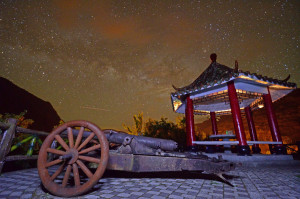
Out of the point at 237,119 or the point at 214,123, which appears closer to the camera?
the point at 237,119

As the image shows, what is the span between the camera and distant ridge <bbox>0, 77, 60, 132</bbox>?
3481cm

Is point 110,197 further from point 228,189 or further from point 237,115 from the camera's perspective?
point 237,115

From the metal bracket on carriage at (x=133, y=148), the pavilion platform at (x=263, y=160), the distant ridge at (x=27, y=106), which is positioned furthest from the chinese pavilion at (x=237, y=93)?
the distant ridge at (x=27, y=106)

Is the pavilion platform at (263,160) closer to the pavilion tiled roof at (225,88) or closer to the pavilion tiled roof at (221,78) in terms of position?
the pavilion tiled roof at (225,88)

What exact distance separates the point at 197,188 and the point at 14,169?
15.9ft

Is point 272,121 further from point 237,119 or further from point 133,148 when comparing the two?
point 133,148

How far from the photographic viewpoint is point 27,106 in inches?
1539

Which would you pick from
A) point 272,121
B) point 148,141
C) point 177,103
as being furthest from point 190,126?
point 148,141

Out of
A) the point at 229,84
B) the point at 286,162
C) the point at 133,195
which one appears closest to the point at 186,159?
the point at 133,195

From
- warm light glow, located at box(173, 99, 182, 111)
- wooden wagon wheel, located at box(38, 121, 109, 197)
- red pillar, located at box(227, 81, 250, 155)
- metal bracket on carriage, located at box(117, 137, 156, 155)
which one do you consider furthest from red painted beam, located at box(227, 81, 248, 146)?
wooden wagon wheel, located at box(38, 121, 109, 197)

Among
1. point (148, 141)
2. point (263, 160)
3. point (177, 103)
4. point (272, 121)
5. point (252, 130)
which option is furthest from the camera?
point (177, 103)

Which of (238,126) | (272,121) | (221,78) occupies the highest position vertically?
(221,78)

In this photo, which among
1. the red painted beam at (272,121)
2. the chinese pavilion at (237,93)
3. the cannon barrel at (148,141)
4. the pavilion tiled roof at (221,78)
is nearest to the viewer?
the cannon barrel at (148,141)

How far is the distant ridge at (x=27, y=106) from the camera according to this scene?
34.8m
